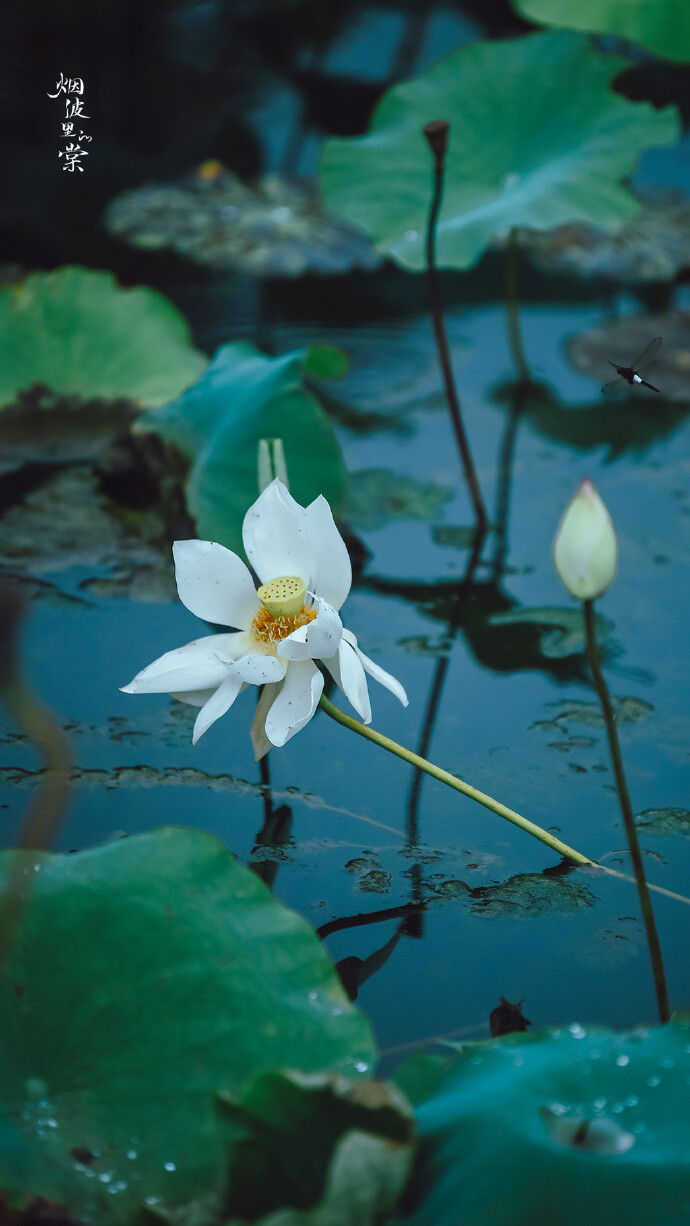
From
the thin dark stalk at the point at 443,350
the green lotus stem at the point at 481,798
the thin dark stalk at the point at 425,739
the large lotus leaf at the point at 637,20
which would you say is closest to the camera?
the green lotus stem at the point at 481,798

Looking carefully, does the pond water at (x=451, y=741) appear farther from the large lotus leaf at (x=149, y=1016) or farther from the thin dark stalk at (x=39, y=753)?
the large lotus leaf at (x=149, y=1016)

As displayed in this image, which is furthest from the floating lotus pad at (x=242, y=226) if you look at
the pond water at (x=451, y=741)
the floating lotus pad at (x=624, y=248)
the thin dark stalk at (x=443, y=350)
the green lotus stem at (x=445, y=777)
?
the green lotus stem at (x=445, y=777)

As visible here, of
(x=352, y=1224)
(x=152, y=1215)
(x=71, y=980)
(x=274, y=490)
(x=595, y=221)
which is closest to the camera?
(x=352, y=1224)

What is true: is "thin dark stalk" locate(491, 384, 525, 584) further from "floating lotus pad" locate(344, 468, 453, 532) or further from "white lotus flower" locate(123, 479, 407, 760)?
"white lotus flower" locate(123, 479, 407, 760)

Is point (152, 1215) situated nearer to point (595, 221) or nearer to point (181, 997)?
point (181, 997)

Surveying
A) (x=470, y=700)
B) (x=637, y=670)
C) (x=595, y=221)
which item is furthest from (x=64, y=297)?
(x=637, y=670)

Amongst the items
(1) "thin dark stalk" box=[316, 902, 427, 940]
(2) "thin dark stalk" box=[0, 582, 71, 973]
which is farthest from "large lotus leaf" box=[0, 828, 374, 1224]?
(1) "thin dark stalk" box=[316, 902, 427, 940]
